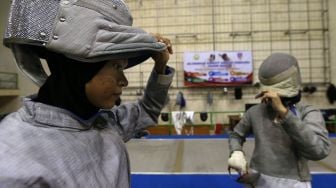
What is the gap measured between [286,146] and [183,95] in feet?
21.5

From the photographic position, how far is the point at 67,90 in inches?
31.1

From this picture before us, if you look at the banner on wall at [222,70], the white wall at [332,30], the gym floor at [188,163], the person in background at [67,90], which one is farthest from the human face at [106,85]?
the white wall at [332,30]

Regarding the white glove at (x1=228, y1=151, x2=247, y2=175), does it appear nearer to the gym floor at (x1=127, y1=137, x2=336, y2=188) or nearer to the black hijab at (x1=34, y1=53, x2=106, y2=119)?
the gym floor at (x1=127, y1=137, x2=336, y2=188)

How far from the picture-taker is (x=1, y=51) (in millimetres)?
7758

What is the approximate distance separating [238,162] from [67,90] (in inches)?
53.1

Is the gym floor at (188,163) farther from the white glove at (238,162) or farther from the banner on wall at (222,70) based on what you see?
the banner on wall at (222,70)

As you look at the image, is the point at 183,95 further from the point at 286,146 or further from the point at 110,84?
the point at 110,84

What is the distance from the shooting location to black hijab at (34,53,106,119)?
0.78 meters

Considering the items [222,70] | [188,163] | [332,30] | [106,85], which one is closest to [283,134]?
[106,85]

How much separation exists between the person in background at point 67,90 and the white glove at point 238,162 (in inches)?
44.9

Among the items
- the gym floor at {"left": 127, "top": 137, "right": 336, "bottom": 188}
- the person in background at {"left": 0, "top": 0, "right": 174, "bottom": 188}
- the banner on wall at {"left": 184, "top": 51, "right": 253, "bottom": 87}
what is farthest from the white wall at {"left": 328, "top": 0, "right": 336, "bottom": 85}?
the person in background at {"left": 0, "top": 0, "right": 174, "bottom": 188}

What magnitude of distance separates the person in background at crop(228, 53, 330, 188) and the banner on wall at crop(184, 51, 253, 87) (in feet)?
20.4

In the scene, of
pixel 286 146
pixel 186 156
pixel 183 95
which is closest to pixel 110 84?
pixel 286 146

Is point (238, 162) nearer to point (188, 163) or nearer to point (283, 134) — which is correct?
point (283, 134)
